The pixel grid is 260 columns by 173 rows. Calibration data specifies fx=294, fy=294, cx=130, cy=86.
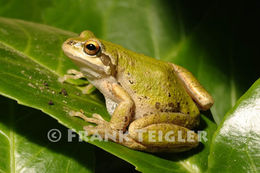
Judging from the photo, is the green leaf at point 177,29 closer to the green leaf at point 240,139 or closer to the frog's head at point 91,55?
the frog's head at point 91,55

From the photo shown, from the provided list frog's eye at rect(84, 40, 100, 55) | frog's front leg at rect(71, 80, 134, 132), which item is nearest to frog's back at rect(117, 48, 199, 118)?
frog's front leg at rect(71, 80, 134, 132)

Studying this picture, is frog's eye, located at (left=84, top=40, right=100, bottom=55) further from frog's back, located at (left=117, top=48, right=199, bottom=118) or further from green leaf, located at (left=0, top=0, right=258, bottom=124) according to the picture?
green leaf, located at (left=0, top=0, right=258, bottom=124)

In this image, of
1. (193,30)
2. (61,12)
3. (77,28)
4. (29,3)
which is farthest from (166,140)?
(29,3)

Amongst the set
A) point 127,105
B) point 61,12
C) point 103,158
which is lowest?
point 103,158

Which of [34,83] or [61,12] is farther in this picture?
[61,12]

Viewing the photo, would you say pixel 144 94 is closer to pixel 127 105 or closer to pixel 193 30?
pixel 127 105

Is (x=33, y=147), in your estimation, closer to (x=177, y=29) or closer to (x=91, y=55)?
(x=91, y=55)

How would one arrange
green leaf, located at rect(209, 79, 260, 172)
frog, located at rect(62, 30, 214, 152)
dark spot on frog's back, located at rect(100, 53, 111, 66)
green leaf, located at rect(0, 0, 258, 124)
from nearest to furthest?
green leaf, located at rect(209, 79, 260, 172)
frog, located at rect(62, 30, 214, 152)
dark spot on frog's back, located at rect(100, 53, 111, 66)
green leaf, located at rect(0, 0, 258, 124)
